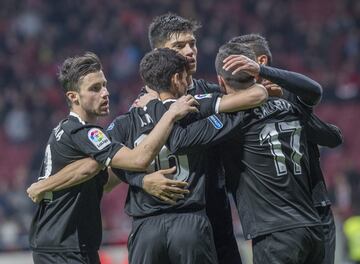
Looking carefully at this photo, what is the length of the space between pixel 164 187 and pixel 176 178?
0.45 ft

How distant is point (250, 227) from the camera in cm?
589

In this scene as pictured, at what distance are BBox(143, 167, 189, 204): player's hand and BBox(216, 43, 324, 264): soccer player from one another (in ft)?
1.34

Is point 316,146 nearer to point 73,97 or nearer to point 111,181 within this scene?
point 111,181

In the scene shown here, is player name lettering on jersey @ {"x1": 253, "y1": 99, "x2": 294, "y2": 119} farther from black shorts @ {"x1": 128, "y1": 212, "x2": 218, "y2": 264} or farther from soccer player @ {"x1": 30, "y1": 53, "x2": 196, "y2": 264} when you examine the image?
soccer player @ {"x1": 30, "y1": 53, "x2": 196, "y2": 264}

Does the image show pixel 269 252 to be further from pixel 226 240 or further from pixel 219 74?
pixel 219 74

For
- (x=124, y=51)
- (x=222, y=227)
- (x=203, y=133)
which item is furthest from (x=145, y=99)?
(x=124, y=51)

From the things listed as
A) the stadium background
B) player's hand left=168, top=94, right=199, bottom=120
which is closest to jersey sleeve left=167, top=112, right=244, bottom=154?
player's hand left=168, top=94, right=199, bottom=120

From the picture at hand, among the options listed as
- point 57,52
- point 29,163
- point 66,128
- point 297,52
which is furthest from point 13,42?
point 66,128

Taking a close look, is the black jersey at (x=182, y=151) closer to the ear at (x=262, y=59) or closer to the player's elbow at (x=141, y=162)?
the player's elbow at (x=141, y=162)

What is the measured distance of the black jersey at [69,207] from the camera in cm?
607

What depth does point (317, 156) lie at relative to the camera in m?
6.41

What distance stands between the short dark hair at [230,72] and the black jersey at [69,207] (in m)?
0.84

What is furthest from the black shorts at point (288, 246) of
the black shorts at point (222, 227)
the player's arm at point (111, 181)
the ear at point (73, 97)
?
the ear at point (73, 97)

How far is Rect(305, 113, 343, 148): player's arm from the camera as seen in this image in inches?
244
